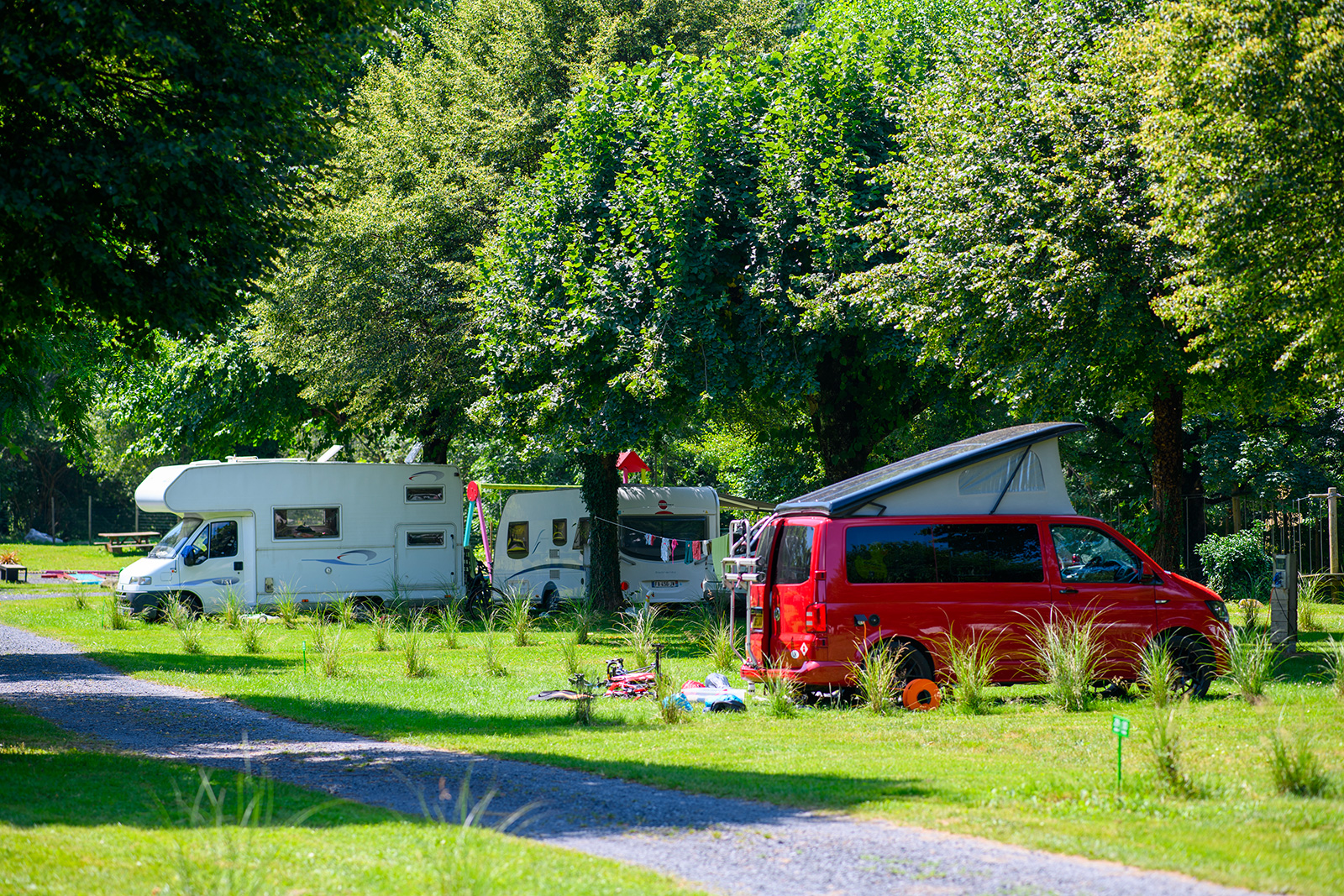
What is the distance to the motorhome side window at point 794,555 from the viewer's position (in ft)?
39.0

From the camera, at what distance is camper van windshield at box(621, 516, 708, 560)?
26.2 meters

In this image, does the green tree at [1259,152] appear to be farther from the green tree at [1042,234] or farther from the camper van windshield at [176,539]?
the camper van windshield at [176,539]

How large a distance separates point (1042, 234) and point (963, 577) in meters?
4.89

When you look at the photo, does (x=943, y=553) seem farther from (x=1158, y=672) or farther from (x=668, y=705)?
(x=668, y=705)

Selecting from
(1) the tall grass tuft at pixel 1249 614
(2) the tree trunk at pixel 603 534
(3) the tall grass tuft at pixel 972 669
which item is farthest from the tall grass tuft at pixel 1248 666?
(2) the tree trunk at pixel 603 534

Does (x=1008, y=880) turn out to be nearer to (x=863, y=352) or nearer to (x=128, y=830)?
(x=128, y=830)

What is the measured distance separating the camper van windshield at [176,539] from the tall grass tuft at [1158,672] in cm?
1874

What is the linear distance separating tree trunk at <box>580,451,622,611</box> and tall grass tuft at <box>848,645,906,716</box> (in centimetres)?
1270

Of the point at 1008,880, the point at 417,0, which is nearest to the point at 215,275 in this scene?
the point at 417,0

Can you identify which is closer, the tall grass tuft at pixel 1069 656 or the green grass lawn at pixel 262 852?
the green grass lawn at pixel 262 852

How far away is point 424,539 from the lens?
996 inches

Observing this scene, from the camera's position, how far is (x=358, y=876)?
578 centimetres

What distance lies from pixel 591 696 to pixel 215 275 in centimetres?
527

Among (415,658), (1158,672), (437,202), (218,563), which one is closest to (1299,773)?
(1158,672)
